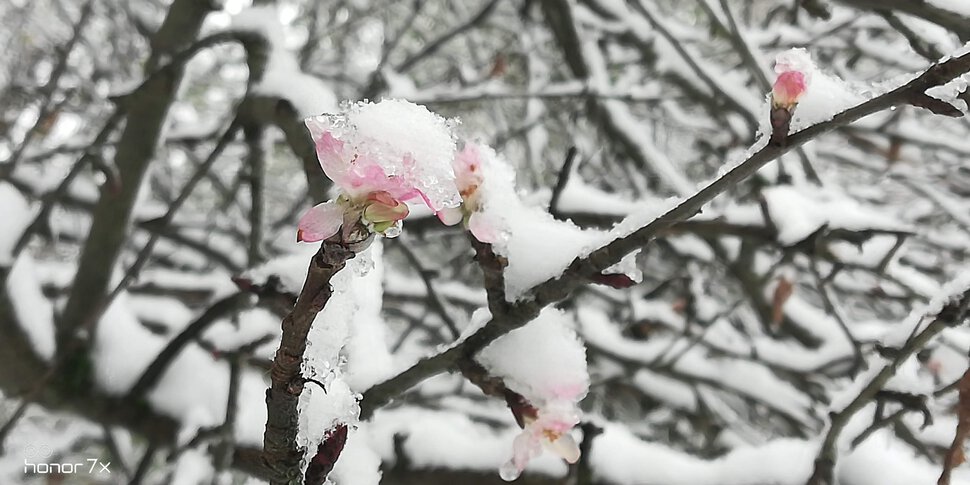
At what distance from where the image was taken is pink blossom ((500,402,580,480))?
0.68m

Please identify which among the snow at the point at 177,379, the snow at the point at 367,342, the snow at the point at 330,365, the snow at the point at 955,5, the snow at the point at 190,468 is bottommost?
the snow at the point at 190,468

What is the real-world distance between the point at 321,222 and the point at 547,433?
39 cm

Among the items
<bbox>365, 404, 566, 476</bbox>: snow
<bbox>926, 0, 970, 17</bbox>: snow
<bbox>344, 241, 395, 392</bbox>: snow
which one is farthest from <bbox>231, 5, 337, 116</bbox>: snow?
<bbox>926, 0, 970, 17</bbox>: snow

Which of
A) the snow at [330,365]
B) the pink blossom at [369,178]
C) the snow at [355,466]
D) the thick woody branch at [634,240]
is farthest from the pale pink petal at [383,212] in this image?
the snow at [355,466]

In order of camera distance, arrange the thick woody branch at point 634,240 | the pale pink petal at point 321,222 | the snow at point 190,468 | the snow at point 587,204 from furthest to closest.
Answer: the snow at point 587,204 < the snow at point 190,468 < the thick woody branch at point 634,240 < the pale pink petal at point 321,222

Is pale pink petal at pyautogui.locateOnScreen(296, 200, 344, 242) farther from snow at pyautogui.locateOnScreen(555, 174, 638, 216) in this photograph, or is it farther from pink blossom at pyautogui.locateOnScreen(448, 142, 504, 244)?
snow at pyautogui.locateOnScreen(555, 174, 638, 216)

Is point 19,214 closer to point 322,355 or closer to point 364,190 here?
point 322,355

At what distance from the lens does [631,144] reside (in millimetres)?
1881

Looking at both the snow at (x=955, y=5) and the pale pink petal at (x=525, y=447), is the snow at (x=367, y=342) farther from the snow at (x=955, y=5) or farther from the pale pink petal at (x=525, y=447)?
the snow at (x=955, y=5)

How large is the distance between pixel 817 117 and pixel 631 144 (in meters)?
1.31

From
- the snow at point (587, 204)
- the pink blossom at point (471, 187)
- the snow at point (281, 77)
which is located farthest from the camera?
the snow at point (587, 204)

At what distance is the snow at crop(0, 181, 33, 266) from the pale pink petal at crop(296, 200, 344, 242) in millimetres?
1134

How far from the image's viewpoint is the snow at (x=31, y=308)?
Result: 1312mm

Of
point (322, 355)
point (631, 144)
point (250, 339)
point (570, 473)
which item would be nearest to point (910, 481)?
point (570, 473)
